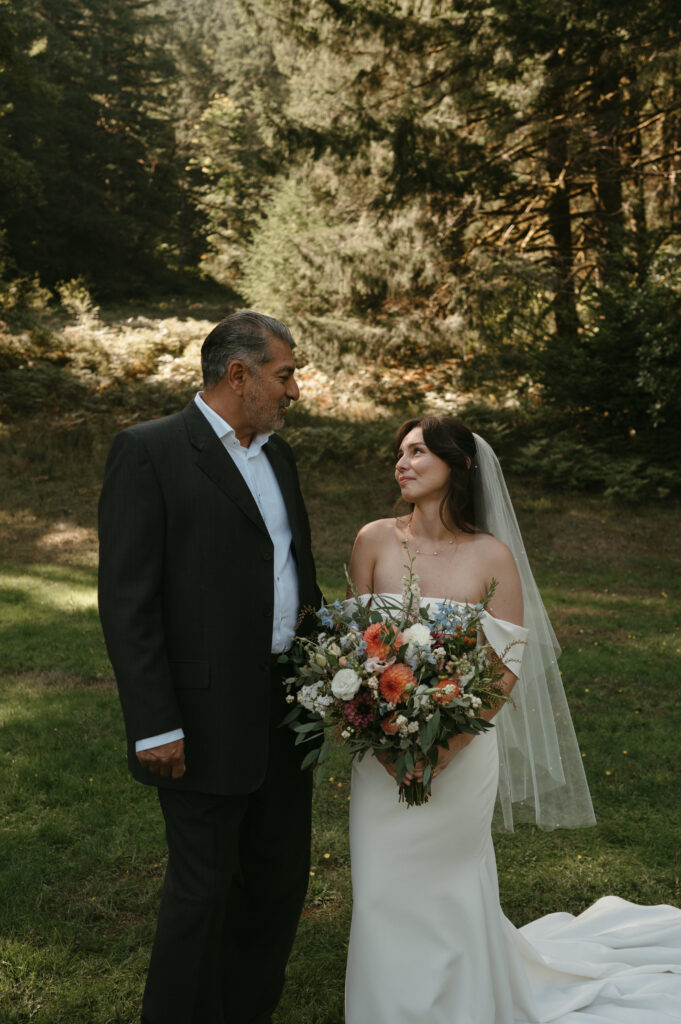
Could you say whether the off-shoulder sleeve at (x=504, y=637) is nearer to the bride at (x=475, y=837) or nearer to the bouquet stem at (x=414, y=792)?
the bride at (x=475, y=837)

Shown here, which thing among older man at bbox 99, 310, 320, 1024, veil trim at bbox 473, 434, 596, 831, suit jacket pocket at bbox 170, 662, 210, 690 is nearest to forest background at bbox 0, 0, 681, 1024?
veil trim at bbox 473, 434, 596, 831

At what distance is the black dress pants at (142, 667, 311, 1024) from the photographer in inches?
105

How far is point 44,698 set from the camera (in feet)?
20.0

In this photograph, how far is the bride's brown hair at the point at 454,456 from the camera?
324cm

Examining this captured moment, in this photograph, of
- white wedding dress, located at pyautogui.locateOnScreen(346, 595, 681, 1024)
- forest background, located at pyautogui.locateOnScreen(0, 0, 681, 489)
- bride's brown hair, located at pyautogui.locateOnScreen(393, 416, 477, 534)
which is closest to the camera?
white wedding dress, located at pyautogui.locateOnScreen(346, 595, 681, 1024)

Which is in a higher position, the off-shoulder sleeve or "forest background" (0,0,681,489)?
"forest background" (0,0,681,489)

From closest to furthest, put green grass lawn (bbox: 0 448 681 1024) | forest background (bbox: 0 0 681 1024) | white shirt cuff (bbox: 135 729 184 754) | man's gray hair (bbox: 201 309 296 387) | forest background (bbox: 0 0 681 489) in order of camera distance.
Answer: white shirt cuff (bbox: 135 729 184 754) → man's gray hair (bbox: 201 309 296 387) → green grass lawn (bbox: 0 448 681 1024) → forest background (bbox: 0 0 681 1024) → forest background (bbox: 0 0 681 489)

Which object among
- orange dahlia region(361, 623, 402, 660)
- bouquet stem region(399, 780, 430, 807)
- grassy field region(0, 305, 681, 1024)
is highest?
orange dahlia region(361, 623, 402, 660)

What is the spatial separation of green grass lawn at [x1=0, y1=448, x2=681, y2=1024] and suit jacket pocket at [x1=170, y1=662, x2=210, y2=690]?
1343mm

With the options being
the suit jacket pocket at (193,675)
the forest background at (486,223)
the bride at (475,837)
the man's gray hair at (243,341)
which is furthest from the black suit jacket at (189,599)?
the forest background at (486,223)

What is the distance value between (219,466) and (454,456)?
96 centimetres

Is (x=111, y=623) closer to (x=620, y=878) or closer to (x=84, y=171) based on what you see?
(x=620, y=878)

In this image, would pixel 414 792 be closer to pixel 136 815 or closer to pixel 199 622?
pixel 199 622

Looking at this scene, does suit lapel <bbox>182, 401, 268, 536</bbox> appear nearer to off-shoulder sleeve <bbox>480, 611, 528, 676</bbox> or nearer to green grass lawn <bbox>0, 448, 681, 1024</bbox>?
off-shoulder sleeve <bbox>480, 611, 528, 676</bbox>
